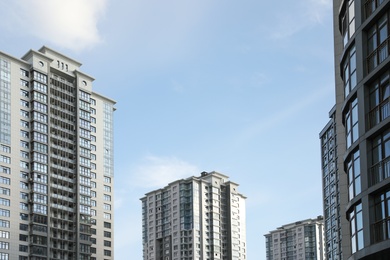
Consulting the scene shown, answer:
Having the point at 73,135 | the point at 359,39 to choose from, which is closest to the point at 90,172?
the point at 73,135

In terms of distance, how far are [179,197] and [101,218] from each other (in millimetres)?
35593

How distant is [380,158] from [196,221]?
113211 millimetres

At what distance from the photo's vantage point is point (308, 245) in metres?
164

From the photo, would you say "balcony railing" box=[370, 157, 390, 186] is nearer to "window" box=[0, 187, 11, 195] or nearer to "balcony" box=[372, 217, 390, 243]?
"balcony" box=[372, 217, 390, 243]

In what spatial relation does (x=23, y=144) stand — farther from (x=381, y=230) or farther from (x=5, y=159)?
(x=381, y=230)

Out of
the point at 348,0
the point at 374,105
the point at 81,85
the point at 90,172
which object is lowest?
the point at 374,105

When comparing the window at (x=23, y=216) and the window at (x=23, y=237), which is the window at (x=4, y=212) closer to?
the window at (x=23, y=216)

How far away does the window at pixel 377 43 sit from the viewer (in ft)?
94.6

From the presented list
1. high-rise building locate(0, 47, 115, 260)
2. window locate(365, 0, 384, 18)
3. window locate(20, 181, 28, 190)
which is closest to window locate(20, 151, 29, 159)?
high-rise building locate(0, 47, 115, 260)

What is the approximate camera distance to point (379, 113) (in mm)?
28859

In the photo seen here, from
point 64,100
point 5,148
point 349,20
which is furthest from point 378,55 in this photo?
point 64,100

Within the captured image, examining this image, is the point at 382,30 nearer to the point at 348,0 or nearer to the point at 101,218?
the point at 348,0

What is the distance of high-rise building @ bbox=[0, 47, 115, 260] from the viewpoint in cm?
9738

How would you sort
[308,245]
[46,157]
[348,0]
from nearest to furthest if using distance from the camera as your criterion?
[348,0]
[46,157]
[308,245]
